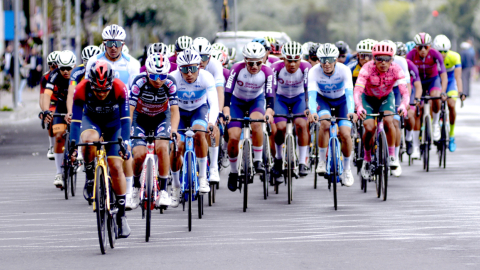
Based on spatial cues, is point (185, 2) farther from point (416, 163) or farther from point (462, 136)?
point (416, 163)

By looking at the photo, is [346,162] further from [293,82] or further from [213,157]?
[213,157]

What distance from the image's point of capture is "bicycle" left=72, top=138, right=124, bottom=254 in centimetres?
826

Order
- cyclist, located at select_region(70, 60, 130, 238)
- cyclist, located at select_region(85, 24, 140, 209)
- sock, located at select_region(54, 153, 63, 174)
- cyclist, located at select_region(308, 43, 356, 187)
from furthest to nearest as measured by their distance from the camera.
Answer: sock, located at select_region(54, 153, 63, 174), cyclist, located at select_region(85, 24, 140, 209), cyclist, located at select_region(308, 43, 356, 187), cyclist, located at select_region(70, 60, 130, 238)

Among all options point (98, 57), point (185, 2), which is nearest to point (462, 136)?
point (98, 57)

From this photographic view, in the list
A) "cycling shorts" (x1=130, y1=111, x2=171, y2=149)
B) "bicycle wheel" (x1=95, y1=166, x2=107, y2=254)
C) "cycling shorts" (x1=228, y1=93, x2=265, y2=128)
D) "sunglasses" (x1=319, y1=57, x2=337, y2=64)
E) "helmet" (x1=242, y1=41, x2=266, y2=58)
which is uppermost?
"helmet" (x1=242, y1=41, x2=266, y2=58)

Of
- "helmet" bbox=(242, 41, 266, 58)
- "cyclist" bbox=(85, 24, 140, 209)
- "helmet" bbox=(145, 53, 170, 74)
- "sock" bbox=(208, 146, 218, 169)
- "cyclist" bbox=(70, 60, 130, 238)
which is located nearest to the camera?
"cyclist" bbox=(70, 60, 130, 238)

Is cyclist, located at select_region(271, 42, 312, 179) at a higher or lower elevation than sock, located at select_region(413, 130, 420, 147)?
higher

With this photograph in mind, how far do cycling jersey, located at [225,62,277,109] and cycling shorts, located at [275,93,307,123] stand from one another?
32.3 inches

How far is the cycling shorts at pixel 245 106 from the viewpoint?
12.6 meters

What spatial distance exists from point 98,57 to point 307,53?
16.6 ft

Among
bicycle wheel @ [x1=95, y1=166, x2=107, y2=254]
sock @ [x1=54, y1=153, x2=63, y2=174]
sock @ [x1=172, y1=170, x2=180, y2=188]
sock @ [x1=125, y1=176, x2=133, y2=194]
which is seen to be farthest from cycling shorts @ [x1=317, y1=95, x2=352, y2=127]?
bicycle wheel @ [x1=95, y1=166, x2=107, y2=254]

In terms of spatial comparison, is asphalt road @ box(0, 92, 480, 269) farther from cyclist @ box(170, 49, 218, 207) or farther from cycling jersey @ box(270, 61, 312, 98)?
cycling jersey @ box(270, 61, 312, 98)

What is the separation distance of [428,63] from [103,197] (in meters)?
9.22

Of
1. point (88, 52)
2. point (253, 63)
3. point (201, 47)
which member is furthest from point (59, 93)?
point (253, 63)
